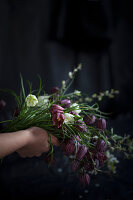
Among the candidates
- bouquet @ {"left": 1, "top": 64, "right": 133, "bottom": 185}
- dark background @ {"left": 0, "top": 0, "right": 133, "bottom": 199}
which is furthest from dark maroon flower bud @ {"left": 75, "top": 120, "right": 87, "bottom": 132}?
dark background @ {"left": 0, "top": 0, "right": 133, "bottom": 199}

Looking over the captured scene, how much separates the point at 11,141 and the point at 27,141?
0.04 metres

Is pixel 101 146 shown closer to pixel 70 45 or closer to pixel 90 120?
pixel 90 120

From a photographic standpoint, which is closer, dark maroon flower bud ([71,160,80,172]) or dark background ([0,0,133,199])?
dark maroon flower bud ([71,160,80,172])

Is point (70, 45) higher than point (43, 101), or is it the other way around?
point (70, 45)

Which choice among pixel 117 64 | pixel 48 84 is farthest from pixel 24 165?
pixel 117 64

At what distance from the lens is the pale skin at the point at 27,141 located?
48 centimetres

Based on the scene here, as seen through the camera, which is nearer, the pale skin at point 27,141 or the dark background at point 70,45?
the pale skin at point 27,141

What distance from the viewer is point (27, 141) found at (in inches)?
19.9

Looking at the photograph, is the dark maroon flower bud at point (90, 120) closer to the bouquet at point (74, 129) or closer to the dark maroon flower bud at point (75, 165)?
the bouquet at point (74, 129)

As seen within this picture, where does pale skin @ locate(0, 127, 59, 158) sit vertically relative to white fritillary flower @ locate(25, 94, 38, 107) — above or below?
below

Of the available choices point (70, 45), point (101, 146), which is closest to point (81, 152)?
point (101, 146)

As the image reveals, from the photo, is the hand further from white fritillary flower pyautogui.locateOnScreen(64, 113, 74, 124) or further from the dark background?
the dark background

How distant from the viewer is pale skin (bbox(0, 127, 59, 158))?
1.58 ft

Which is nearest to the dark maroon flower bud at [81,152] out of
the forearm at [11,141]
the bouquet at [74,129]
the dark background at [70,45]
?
the bouquet at [74,129]
